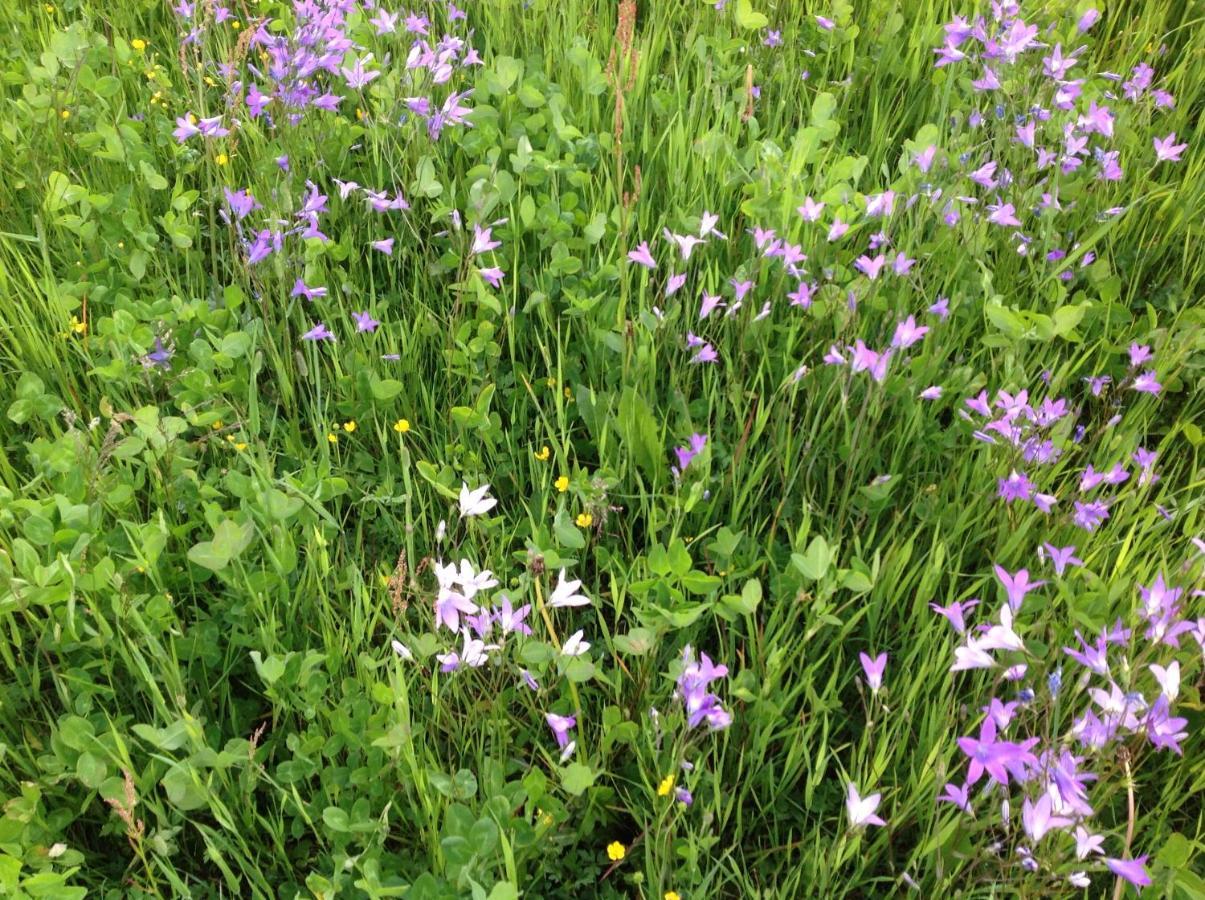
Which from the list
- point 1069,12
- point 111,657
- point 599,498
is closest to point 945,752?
point 599,498

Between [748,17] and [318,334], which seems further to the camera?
[748,17]

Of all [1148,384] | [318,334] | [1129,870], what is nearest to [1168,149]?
[1148,384]

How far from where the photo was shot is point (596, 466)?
209 centimetres

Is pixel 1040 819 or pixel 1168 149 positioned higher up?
pixel 1168 149

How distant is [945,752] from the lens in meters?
1.55

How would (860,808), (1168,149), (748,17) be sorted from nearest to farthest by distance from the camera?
(860,808)
(1168,149)
(748,17)

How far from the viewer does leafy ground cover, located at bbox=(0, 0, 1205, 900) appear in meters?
1.48

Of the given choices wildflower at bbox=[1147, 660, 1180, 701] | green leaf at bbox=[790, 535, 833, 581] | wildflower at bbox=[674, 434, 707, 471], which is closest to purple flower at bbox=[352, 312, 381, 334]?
wildflower at bbox=[674, 434, 707, 471]

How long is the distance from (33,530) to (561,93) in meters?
1.78

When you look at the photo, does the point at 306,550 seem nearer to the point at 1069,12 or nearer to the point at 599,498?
the point at 599,498

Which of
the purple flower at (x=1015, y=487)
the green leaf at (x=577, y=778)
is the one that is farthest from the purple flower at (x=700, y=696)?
the purple flower at (x=1015, y=487)

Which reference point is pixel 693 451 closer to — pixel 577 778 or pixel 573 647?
pixel 573 647

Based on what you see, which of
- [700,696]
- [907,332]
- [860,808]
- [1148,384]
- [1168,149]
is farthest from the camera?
[1168,149]

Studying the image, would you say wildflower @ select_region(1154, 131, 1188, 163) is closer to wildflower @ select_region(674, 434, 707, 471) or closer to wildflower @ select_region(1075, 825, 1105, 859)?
wildflower @ select_region(674, 434, 707, 471)
